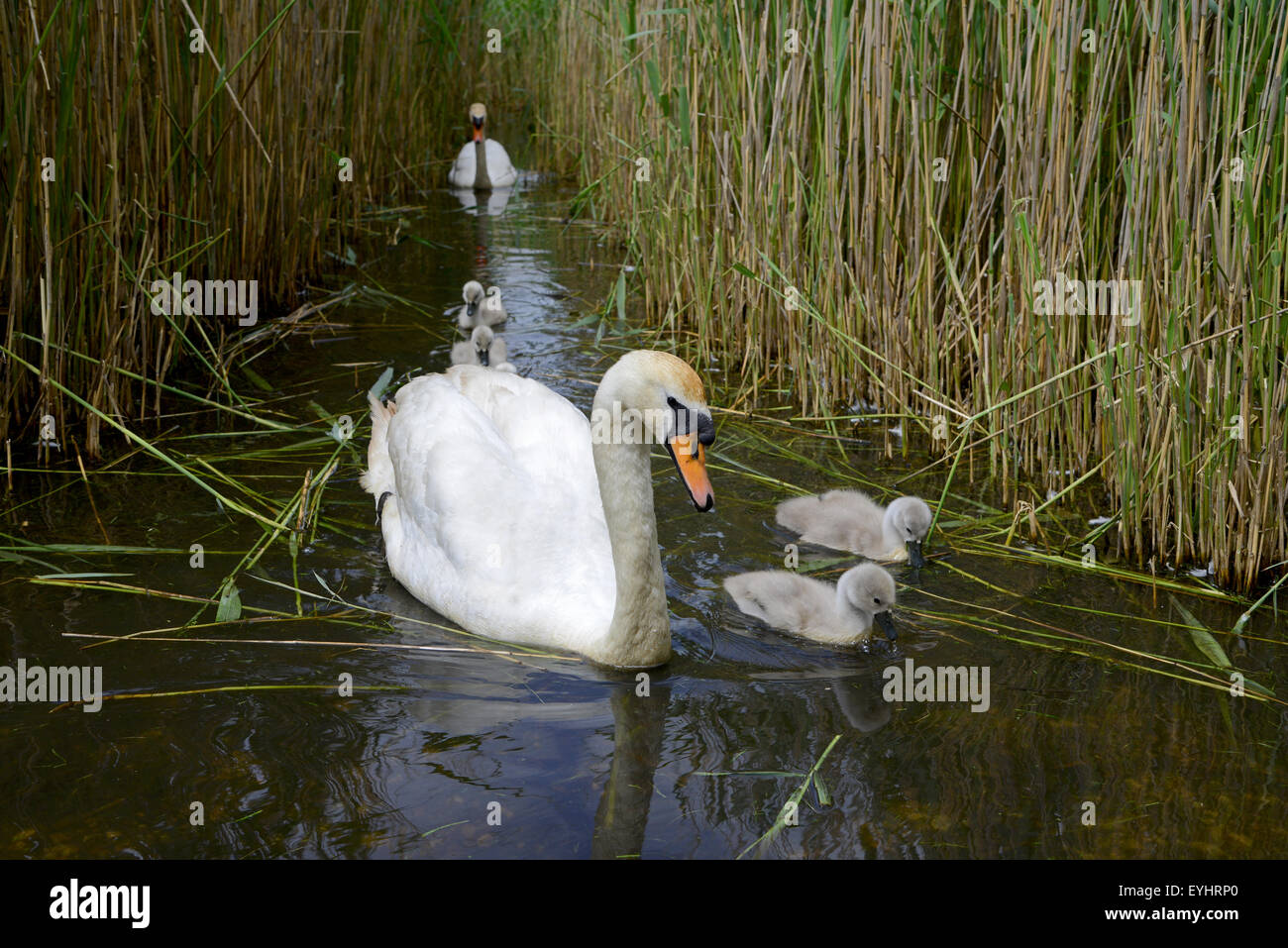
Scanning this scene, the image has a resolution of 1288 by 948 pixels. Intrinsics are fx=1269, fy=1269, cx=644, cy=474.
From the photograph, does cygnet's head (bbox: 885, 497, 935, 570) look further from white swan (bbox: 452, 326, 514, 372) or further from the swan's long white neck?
white swan (bbox: 452, 326, 514, 372)

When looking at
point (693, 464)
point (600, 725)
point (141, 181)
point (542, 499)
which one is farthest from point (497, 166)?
point (600, 725)

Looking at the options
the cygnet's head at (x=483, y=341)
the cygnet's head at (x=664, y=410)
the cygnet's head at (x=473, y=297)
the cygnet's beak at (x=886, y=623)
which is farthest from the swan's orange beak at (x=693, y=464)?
the cygnet's head at (x=473, y=297)

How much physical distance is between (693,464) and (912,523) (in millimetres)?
1208

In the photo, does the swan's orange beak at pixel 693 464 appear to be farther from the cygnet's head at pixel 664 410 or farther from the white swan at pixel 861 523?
the white swan at pixel 861 523

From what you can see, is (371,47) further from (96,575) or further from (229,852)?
(229,852)

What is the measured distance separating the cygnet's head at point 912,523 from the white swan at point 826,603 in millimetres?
437

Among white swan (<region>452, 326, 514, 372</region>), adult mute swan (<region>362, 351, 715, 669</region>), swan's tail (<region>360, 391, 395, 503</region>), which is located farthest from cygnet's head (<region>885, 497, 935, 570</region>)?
white swan (<region>452, 326, 514, 372</region>)

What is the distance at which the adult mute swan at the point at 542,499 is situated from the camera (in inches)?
132

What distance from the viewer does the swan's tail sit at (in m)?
4.64

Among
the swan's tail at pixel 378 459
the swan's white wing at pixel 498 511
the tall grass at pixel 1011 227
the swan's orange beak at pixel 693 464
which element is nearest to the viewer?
the swan's orange beak at pixel 693 464

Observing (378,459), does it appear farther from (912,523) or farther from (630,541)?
(912,523)

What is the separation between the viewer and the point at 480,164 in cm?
1174

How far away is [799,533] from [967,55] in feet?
6.40
